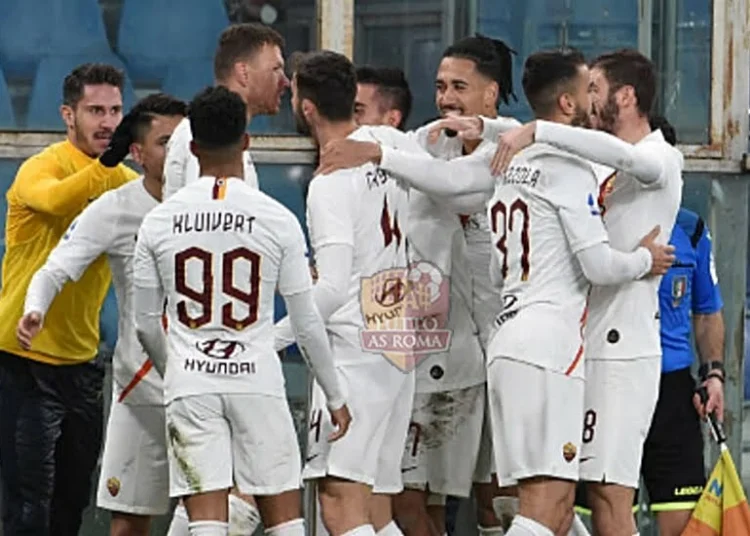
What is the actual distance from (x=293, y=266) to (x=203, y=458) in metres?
0.77

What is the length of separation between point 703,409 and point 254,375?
257 cm

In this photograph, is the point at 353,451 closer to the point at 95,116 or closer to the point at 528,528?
the point at 528,528

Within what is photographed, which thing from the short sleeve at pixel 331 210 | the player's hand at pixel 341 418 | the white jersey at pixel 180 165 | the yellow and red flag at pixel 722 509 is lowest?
the yellow and red flag at pixel 722 509

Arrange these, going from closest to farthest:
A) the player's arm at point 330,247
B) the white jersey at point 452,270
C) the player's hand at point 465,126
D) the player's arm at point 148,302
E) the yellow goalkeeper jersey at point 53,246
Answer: the player's arm at point 148,302
the player's arm at point 330,247
the player's hand at point 465,126
the white jersey at point 452,270
the yellow goalkeeper jersey at point 53,246

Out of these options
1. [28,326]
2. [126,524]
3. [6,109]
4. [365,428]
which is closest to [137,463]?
[126,524]

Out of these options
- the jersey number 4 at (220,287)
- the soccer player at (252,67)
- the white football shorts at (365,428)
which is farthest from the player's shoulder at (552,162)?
the jersey number 4 at (220,287)

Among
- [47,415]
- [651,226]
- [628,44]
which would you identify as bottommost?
[47,415]

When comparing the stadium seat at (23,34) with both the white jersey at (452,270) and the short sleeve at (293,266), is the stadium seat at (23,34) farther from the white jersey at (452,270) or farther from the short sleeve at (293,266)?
the short sleeve at (293,266)

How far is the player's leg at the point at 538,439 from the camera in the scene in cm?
941

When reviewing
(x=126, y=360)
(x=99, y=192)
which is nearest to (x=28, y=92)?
(x=99, y=192)

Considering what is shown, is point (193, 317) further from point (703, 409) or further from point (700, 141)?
point (700, 141)

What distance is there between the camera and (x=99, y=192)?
407 inches

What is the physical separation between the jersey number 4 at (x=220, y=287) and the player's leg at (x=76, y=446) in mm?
1798

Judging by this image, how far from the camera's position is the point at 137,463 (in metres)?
9.80
